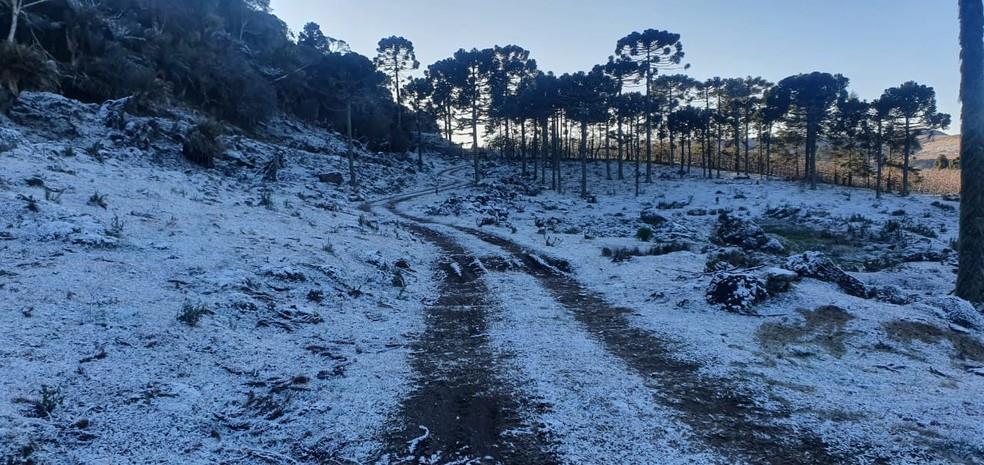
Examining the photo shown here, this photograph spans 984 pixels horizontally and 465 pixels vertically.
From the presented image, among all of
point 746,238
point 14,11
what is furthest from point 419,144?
point 746,238

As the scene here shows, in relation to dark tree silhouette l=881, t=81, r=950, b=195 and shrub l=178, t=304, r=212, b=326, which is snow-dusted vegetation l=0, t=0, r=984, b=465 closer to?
shrub l=178, t=304, r=212, b=326

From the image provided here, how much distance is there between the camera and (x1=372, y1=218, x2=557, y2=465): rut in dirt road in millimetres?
Result: 3643

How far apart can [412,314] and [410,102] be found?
6310cm

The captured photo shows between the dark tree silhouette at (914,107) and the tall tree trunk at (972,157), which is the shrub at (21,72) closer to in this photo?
the tall tree trunk at (972,157)

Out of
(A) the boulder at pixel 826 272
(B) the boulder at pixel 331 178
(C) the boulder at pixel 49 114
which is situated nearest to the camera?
(A) the boulder at pixel 826 272

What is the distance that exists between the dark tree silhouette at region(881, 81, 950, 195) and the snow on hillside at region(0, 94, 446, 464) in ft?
154

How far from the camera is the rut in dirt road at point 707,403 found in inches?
144

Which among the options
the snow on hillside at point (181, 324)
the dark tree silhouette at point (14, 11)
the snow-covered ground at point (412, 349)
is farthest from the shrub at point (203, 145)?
the dark tree silhouette at point (14, 11)

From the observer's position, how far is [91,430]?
3.41 m

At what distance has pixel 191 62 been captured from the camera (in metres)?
32.4

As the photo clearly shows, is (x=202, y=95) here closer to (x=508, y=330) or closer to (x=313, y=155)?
(x=313, y=155)

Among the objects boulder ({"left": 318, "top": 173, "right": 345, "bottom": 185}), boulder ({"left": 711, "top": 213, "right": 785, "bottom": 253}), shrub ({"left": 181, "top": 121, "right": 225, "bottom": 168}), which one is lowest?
boulder ({"left": 711, "top": 213, "right": 785, "bottom": 253})

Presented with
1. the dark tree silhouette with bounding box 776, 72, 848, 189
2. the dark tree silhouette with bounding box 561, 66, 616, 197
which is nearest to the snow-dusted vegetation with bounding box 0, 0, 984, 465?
the dark tree silhouette with bounding box 561, 66, 616, 197

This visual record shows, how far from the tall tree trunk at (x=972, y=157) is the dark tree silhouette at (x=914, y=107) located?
40.8 metres
